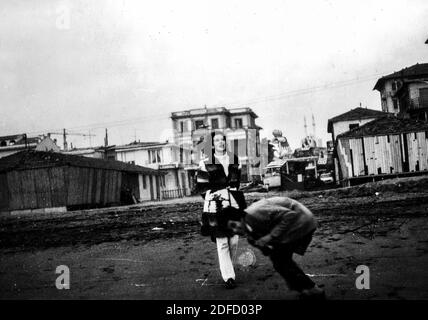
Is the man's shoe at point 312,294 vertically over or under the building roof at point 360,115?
under

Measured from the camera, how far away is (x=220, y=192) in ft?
14.7

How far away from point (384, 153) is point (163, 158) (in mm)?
30297

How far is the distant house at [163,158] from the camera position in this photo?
47.1m

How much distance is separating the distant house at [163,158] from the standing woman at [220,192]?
41821 millimetres

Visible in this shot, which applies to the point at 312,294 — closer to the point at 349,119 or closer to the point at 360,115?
the point at 360,115

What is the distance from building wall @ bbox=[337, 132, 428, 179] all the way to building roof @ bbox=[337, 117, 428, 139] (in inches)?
9.0

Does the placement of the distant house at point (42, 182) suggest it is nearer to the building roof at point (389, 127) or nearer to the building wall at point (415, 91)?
the building roof at point (389, 127)

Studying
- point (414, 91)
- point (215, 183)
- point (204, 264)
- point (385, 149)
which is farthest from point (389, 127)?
point (215, 183)

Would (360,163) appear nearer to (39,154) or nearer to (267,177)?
(267,177)

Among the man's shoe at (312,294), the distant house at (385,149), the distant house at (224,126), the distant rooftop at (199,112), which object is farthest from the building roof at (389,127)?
the distant rooftop at (199,112)

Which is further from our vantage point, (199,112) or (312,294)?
(199,112)

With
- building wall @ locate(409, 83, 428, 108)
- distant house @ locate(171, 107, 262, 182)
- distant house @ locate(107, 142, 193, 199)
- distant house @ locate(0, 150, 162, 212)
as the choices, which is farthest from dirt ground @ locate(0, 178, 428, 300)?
distant house @ locate(171, 107, 262, 182)

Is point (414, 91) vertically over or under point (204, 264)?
over

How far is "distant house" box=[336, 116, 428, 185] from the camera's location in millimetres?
21266
